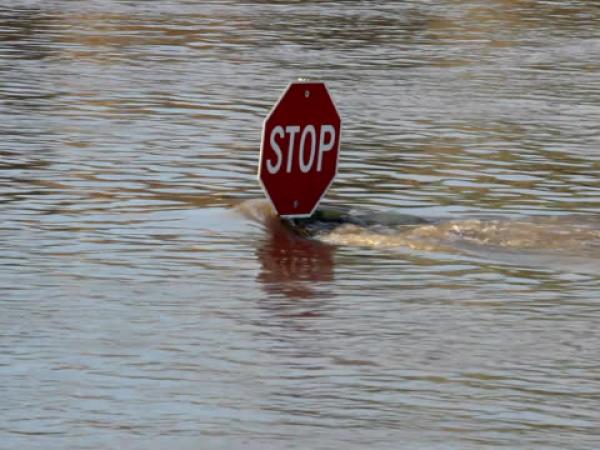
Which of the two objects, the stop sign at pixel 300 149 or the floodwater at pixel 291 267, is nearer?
the floodwater at pixel 291 267

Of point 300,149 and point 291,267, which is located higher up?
point 300,149

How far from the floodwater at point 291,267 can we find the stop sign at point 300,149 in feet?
0.80

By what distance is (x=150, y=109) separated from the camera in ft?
57.2

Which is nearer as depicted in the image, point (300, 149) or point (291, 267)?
point (291, 267)

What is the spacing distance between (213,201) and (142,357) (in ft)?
14.8

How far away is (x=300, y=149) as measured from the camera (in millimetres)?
11109

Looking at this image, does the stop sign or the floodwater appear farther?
the stop sign

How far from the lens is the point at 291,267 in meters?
10.0

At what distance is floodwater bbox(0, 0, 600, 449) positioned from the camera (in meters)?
6.84

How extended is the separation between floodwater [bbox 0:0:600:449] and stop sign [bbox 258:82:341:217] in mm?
245

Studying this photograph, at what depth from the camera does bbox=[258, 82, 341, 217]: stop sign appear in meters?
10.9

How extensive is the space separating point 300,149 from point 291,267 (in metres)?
1.25

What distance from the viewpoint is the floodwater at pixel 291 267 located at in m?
6.84

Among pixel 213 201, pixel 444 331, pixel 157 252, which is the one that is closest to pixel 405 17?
pixel 213 201
